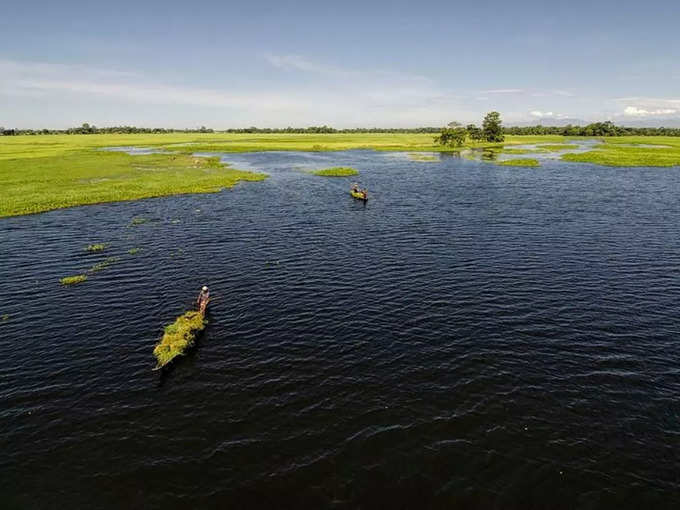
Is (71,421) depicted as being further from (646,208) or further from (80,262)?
(646,208)

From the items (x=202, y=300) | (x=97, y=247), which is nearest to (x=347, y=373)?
(x=202, y=300)

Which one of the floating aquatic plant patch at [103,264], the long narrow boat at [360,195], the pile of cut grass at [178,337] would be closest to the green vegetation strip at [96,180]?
the long narrow boat at [360,195]

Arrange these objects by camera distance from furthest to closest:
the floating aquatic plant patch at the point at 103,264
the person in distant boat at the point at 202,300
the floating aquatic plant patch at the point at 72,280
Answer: the floating aquatic plant patch at the point at 103,264 < the floating aquatic plant patch at the point at 72,280 < the person in distant boat at the point at 202,300

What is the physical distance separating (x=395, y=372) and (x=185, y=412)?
11.6 meters

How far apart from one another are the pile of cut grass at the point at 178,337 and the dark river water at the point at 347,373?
91cm

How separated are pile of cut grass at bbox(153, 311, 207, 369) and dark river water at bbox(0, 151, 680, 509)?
907mm

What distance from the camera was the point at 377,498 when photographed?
16.4m

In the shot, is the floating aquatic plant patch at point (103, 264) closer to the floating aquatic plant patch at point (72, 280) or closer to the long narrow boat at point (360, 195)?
the floating aquatic plant patch at point (72, 280)

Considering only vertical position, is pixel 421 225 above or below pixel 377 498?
above

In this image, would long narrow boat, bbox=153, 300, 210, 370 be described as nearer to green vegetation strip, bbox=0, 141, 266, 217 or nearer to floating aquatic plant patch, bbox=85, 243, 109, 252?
floating aquatic plant patch, bbox=85, 243, 109, 252

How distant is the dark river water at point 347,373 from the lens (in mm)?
17203

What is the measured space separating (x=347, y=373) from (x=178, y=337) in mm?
10966

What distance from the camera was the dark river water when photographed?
17.2 meters

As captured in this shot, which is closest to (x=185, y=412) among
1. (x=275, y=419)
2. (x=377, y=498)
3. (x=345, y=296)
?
(x=275, y=419)
